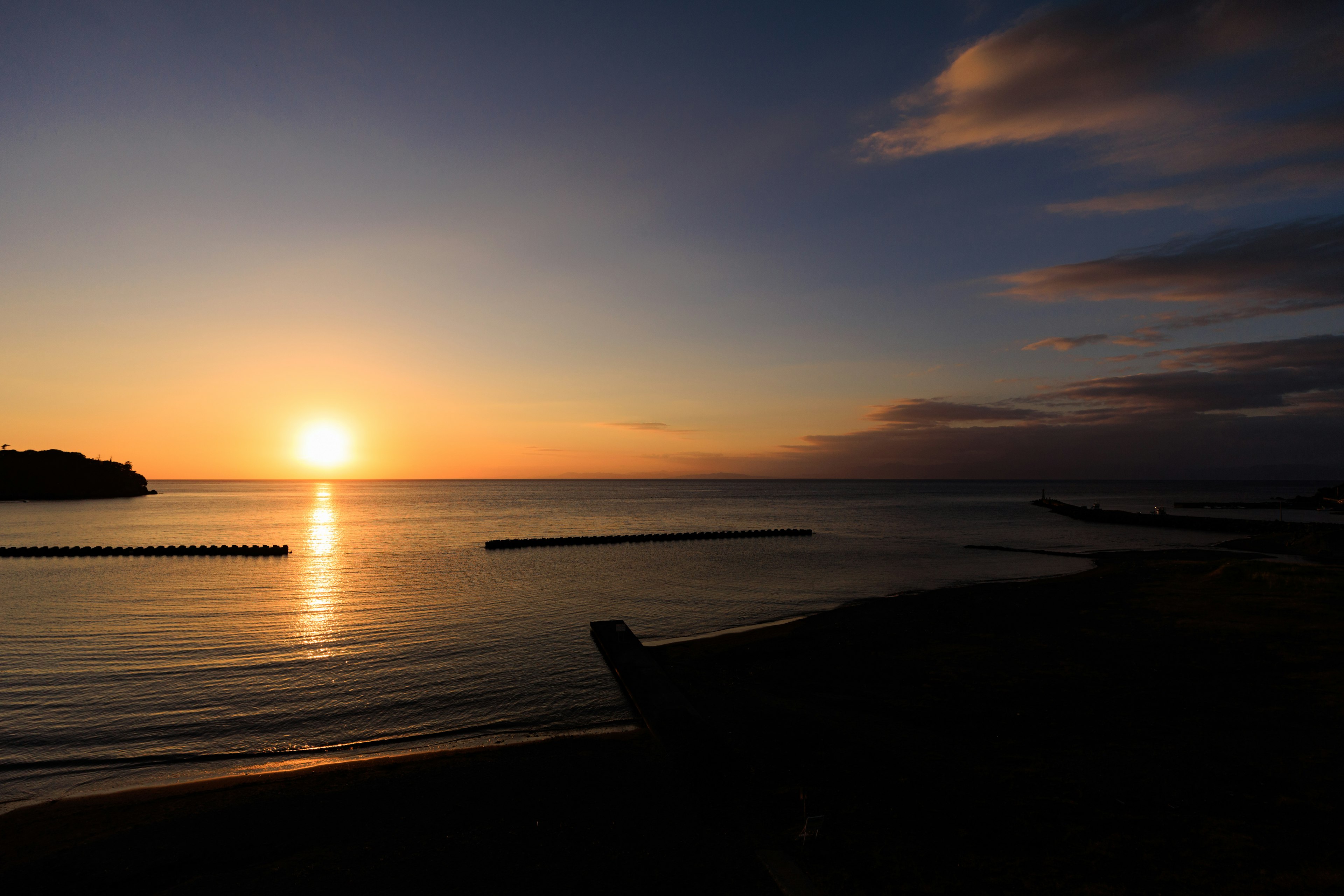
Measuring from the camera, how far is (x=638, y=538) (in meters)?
58.7

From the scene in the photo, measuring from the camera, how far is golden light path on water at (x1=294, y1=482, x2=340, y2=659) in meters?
22.0

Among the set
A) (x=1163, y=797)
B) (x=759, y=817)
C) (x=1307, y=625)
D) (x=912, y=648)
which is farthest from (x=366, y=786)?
(x=1307, y=625)

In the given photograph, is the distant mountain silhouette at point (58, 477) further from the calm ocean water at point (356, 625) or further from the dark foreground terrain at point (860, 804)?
the dark foreground terrain at point (860, 804)

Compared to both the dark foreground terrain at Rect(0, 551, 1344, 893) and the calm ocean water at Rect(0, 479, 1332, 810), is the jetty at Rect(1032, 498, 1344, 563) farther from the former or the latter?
the dark foreground terrain at Rect(0, 551, 1344, 893)

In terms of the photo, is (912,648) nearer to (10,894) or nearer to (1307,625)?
(1307,625)

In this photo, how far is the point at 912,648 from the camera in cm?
1773

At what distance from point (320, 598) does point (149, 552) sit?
2948 centimetres

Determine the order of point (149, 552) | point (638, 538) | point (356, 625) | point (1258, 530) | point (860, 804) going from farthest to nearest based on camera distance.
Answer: point (1258, 530) < point (638, 538) < point (149, 552) < point (356, 625) < point (860, 804)

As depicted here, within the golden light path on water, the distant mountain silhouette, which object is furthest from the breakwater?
the distant mountain silhouette

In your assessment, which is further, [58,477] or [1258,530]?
[58,477]

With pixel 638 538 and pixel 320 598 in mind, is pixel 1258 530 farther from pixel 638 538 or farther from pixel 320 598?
pixel 320 598

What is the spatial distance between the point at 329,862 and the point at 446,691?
844cm

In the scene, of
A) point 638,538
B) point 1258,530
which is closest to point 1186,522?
point 1258,530

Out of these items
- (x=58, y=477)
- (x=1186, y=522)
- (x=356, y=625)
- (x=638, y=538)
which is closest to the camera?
(x=356, y=625)
